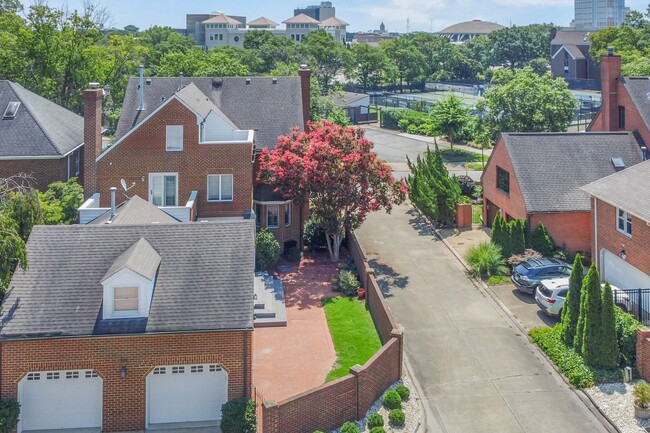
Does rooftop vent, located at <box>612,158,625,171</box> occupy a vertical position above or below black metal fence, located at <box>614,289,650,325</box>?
above

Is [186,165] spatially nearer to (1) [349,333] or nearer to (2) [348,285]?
(2) [348,285]

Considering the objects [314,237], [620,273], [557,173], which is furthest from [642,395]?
[314,237]

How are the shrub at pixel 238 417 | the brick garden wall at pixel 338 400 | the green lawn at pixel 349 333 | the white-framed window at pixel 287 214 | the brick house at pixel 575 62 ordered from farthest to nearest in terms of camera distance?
the brick house at pixel 575 62, the white-framed window at pixel 287 214, the green lawn at pixel 349 333, the shrub at pixel 238 417, the brick garden wall at pixel 338 400

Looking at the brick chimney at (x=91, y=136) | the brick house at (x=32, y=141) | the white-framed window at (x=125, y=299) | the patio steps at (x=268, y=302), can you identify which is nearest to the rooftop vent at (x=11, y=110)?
the brick house at (x=32, y=141)

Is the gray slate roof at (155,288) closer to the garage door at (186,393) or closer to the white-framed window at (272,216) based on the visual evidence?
A: the garage door at (186,393)

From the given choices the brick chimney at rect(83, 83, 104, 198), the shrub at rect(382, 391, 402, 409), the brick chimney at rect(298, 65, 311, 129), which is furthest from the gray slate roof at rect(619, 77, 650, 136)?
the brick chimney at rect(83, 83, 104, 198)

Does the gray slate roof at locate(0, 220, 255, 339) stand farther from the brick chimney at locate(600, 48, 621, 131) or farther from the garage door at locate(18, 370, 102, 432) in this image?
the brick chimney at locate(600, 48, 621, 131)

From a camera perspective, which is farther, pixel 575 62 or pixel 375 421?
pixel 575 62
